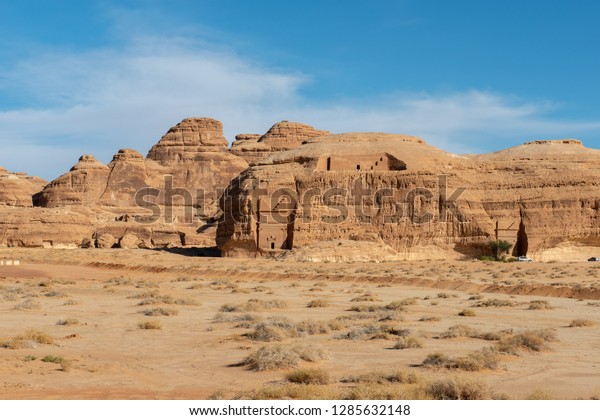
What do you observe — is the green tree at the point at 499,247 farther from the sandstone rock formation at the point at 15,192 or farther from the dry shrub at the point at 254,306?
the sandstone rock formation at the point at 15,192

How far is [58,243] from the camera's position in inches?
3216

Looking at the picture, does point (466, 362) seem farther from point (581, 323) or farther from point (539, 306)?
point (539, 306)

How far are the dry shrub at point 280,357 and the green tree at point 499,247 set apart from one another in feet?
151

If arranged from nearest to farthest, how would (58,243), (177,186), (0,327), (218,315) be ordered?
(0,327), (218,315), (58,243), (177,186)

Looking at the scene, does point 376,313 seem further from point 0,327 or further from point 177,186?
point 177,186

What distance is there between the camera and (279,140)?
6398 inches

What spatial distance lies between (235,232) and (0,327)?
4456 centimetres

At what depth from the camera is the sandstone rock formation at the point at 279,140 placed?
6353 inches

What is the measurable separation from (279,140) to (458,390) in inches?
6081

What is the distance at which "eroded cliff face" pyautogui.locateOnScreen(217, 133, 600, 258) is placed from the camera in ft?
191

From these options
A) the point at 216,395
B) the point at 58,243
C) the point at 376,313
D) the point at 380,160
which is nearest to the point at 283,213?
the point at 380,160

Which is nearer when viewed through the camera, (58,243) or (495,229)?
(495,229)

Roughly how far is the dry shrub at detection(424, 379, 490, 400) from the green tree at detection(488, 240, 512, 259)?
4886 cm

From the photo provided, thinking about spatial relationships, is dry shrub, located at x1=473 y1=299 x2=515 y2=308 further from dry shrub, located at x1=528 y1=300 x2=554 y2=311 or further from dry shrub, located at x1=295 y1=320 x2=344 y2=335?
dry shrub, located at x1=295 y1=320 x2=344 y2=335
